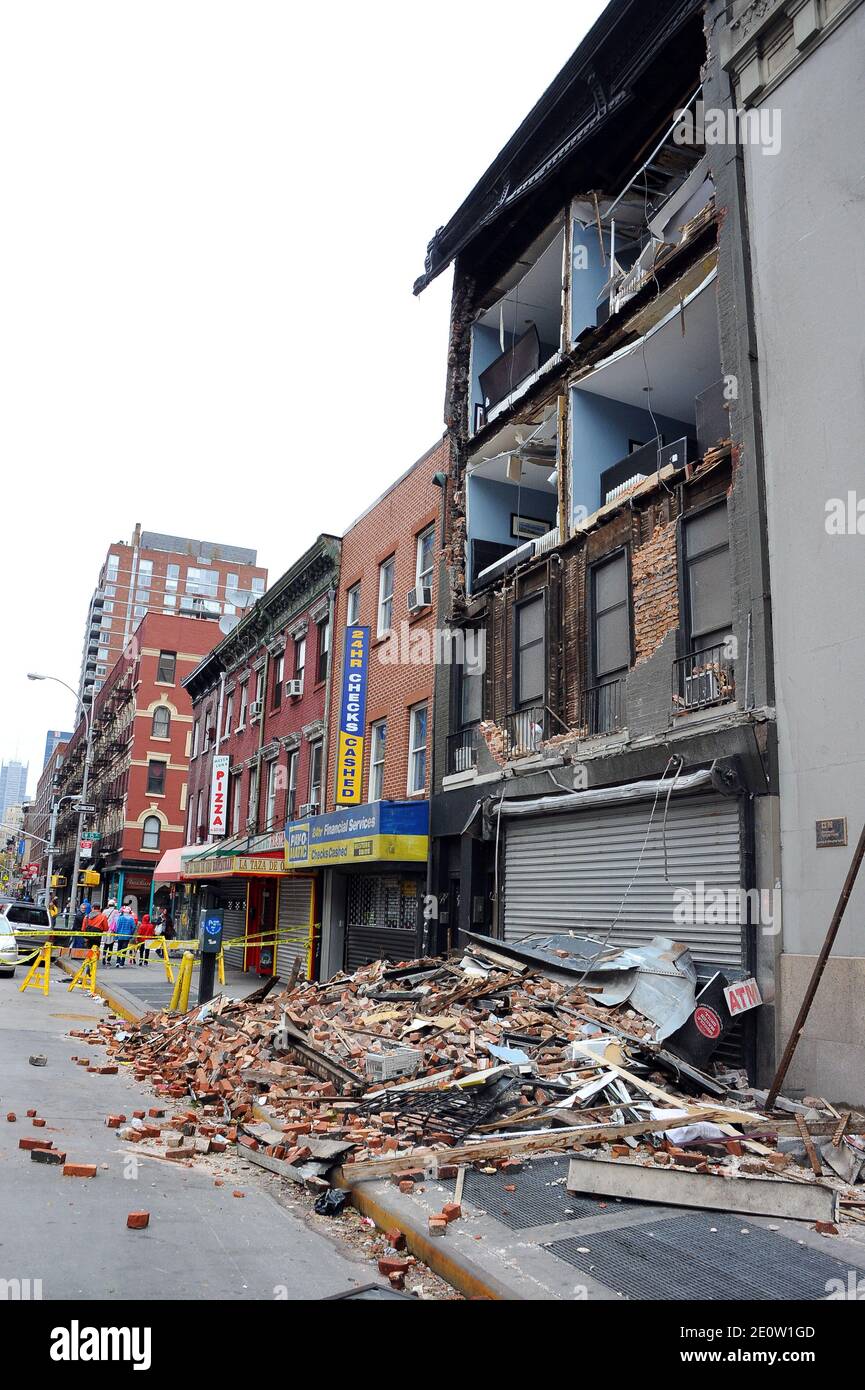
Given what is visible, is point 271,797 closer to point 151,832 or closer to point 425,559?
point 425,559

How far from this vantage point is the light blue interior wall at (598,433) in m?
16.2

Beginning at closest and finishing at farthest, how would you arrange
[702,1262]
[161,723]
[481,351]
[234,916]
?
[702,1262] → [481,351] → [234,916] → [161,723]

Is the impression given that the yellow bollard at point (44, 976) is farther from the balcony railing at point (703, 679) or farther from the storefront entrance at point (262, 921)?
the balcony railing at point (703, 679)

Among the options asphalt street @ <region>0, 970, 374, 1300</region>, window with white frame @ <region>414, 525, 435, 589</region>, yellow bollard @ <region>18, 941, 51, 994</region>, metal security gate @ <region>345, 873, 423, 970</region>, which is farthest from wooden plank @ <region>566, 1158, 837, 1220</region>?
yellow bollard @ <region>18, 941, 51, 994</region>

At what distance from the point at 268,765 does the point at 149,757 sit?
1256 inches

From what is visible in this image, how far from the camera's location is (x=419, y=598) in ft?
69.4

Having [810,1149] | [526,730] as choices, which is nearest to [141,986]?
[526,730]

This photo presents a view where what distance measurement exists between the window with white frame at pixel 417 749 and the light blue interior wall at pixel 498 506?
3886 mm

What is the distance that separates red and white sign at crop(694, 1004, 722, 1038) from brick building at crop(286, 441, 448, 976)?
9180mm

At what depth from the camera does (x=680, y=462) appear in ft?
45.1

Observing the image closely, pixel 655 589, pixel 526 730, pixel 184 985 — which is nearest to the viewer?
pixel 655 589

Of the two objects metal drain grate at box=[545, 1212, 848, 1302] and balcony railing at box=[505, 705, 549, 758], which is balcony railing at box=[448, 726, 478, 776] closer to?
balcony railing at box=[505, 705, 549, 758]

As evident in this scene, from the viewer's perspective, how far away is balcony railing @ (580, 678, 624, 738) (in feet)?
47.1

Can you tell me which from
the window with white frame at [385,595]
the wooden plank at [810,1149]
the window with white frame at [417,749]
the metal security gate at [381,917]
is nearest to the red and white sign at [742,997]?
the wooden plank at [810,1149]
